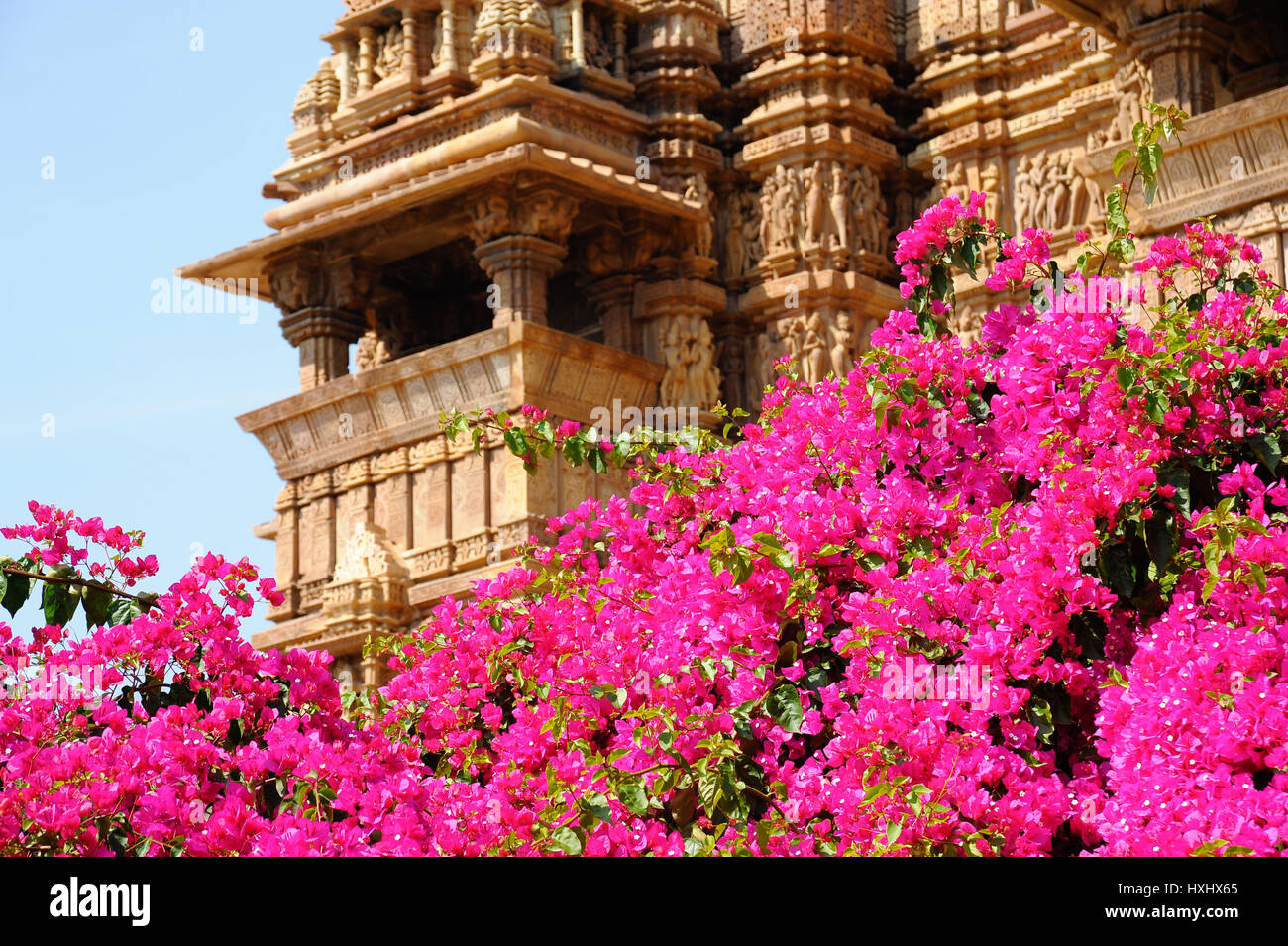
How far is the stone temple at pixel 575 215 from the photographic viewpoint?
14891 mm

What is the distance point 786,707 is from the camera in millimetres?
6047

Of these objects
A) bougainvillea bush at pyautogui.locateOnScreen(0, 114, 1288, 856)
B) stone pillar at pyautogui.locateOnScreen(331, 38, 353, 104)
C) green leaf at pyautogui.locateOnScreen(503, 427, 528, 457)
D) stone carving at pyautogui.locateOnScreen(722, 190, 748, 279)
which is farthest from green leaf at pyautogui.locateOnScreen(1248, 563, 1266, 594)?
stone pillar at pyautogui.locateOnScreen(331, 38, 353, 104)

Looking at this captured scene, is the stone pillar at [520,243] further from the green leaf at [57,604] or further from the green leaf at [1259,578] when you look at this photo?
the green leaf at [1259,578]

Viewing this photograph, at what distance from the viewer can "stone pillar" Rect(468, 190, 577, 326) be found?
589 inches

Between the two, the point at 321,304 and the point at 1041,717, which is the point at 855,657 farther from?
the point at 321,304

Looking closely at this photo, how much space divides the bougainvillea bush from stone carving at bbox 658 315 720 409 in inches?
319

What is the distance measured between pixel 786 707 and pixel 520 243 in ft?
30.6

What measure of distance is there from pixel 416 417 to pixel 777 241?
3198 millimetres

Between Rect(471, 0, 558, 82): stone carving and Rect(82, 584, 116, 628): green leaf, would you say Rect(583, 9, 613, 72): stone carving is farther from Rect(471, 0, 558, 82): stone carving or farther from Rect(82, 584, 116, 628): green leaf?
Rect(82, 584, 116, 628): green leaf

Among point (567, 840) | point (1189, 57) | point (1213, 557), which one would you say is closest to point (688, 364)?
point (1189, 57)

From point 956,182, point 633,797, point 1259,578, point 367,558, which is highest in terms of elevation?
point 956,182

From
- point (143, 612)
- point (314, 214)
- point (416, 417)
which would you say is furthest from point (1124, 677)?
point (314, 214)

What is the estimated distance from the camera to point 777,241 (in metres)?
16.1
